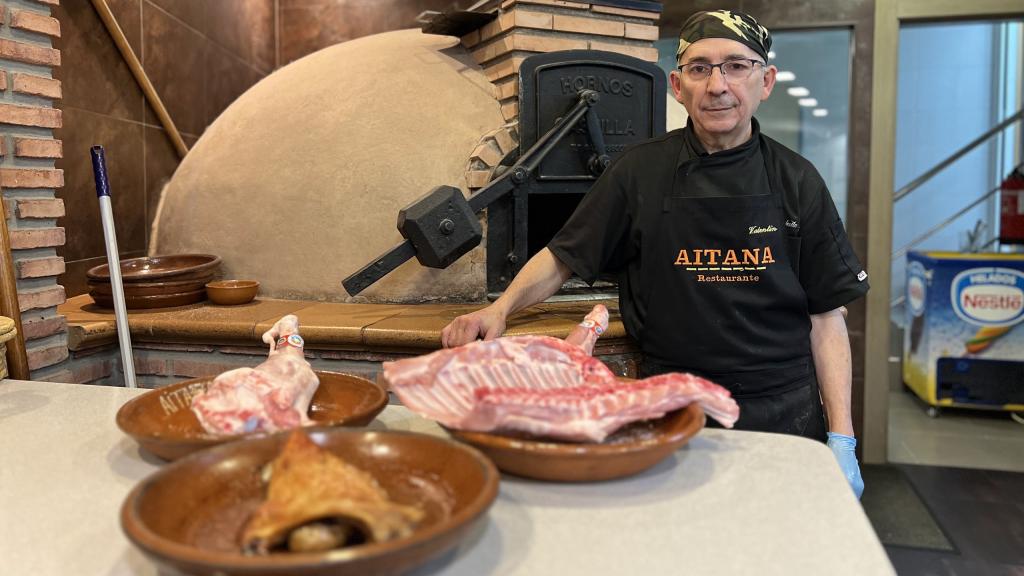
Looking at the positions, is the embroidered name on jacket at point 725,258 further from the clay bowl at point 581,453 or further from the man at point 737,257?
the clay bowl at point 581,453

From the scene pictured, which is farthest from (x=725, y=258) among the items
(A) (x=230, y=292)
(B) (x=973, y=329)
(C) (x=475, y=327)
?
(B) (x=973, y=329)

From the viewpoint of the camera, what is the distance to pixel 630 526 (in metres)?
1.03

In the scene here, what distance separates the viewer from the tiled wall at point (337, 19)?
5.20 m

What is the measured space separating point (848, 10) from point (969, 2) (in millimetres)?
672

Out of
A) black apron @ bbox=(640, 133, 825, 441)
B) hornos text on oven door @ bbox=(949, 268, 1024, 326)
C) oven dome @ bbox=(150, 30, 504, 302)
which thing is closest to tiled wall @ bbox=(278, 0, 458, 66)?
oven dome @ bbox=(150, 30, 504, 302)

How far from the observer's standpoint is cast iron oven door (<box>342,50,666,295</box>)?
10.7 ft

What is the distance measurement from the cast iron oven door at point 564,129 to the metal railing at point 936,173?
120 inches

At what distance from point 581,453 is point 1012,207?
5.75 metres

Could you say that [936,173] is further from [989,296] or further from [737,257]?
[737,257]

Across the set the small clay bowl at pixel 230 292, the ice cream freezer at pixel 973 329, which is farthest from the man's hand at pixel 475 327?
the ice cream freezer at pixel 973 329

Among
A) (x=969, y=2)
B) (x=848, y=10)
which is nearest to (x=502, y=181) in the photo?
(x=848, y=10)

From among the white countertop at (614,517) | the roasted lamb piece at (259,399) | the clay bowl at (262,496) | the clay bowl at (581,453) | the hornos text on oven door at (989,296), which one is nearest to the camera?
the clay bowl at (262,496)

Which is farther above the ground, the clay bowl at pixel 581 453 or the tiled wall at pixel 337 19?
the tiled wall at pixel 337 19

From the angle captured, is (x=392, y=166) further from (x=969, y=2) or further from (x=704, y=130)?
(x=969, y=2)
